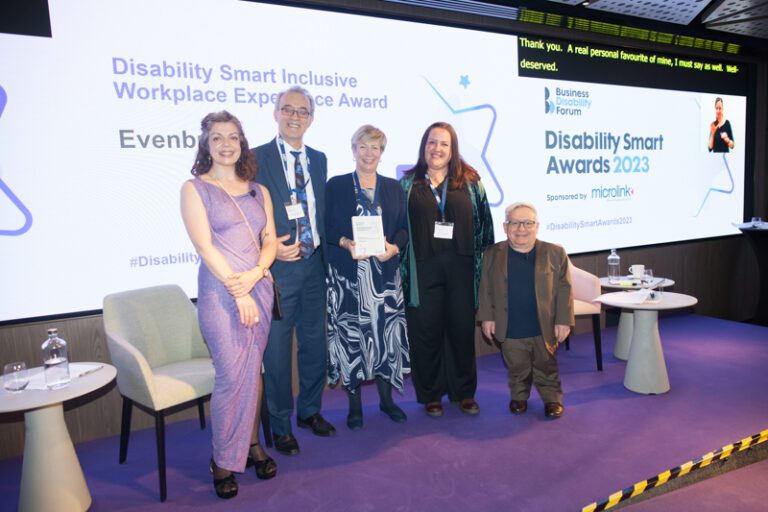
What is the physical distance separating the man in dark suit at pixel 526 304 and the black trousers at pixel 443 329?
16 centimetres

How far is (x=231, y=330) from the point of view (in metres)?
2.36

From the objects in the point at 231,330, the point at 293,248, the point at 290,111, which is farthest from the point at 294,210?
the point at 231,330

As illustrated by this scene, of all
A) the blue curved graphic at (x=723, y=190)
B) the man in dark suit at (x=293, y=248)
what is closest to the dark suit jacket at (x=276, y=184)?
the man in dark suit at (x=293, y=248)

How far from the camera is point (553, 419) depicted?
3146 millimetres

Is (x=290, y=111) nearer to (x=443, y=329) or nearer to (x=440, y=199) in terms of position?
(x=440, y=199)

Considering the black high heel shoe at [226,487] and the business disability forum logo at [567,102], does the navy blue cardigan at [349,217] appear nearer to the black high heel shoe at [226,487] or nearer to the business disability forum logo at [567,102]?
the black high heel shoe at [226,487]

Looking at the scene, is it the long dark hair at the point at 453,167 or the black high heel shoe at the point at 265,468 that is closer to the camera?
the black high heel shoe at the point at 265,468

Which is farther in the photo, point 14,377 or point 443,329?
point 443,329

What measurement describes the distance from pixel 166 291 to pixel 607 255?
4.16 meters

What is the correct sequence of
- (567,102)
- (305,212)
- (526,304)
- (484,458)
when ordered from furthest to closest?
(567,102), (526,304), (305,212), (484,458)

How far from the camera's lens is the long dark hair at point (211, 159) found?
7.73 feet

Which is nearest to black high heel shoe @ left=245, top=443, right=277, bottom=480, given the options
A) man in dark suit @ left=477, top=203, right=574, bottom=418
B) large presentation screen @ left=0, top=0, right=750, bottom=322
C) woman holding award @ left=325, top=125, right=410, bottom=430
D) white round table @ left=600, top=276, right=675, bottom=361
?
woman holding award @ left=325, top=125, right=410, bottom=430

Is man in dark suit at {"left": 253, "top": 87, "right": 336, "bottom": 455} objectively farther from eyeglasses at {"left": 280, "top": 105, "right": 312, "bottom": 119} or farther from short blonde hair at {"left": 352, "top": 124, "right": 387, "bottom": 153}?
short blonde hair at {"left": 352, "top": 124, "right": 387, "bottom": 153}

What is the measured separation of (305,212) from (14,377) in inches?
61.4
